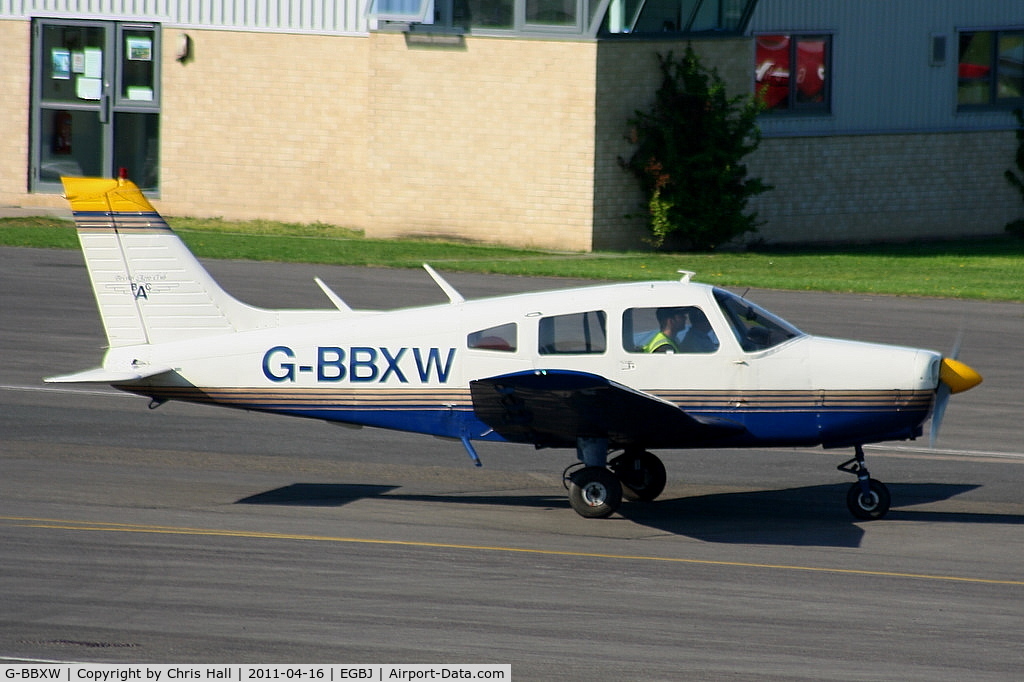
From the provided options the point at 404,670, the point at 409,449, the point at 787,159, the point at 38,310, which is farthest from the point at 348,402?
the point at 787,159

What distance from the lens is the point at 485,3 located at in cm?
3344

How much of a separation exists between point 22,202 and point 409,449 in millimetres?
25393

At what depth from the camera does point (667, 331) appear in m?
12.8

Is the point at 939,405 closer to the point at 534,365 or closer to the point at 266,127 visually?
the point at 534,365

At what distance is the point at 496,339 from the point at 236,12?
84.8 feet

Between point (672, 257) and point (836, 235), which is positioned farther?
point (836, 235)

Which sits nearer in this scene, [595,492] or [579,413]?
[579,413]

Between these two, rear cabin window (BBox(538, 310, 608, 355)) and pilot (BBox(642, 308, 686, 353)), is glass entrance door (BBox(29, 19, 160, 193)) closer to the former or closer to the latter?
rear cabin window (BBox(538, 310, 608, 355))

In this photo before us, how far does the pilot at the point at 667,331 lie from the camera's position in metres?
12.7

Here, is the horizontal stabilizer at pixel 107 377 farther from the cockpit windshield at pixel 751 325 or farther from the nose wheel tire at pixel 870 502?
the nose wheel tire at pixel 870 502

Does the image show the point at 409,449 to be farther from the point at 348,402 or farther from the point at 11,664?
the point at 11,664

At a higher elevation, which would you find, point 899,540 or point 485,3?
point 485,3

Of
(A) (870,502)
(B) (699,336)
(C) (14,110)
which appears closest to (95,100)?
(C) (14,110)

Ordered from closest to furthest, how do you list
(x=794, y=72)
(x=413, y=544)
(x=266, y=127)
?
(x=413, y=544)
(x=794, y=72)
(x=266, y=127)
